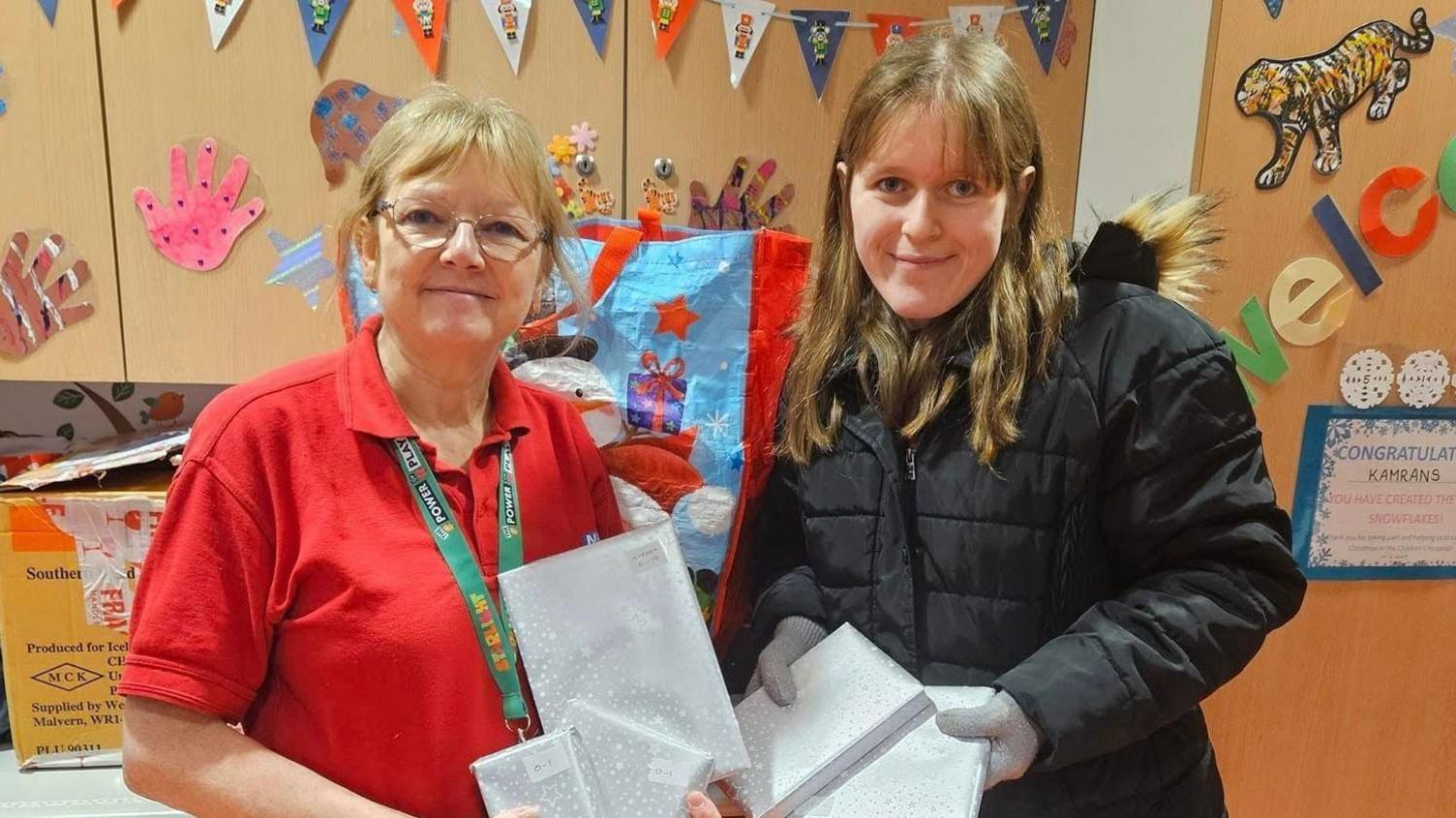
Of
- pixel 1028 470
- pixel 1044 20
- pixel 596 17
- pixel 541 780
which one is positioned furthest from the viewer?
pixel 1044 20

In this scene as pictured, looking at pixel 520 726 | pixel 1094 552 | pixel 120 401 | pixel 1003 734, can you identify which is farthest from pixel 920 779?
pixel 120 401

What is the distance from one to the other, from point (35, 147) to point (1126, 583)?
1.69 meters

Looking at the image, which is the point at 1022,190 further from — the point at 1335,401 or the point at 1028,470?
the point at 1335,401

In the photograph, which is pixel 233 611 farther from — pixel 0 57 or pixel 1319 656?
pixel 1319 656

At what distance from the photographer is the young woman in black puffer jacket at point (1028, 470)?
0.94m

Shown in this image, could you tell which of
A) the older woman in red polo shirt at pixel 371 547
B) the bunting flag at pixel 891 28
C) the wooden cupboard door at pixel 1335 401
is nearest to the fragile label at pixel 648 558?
the older woman in red polo shirt at pixel 371 547

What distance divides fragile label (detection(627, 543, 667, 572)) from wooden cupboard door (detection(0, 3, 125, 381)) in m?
1.04

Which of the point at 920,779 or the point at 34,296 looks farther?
the point at 34,296

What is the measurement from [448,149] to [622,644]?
565 millimetres

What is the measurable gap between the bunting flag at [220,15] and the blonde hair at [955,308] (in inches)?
39.5

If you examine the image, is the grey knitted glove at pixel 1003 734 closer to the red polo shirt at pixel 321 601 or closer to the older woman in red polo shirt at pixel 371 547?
the older woman in red polo shirt at pixel 371 547

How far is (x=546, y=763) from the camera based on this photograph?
89cm

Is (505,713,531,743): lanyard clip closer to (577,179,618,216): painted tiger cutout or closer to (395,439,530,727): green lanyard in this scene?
(395,439,530,727): green lanyard

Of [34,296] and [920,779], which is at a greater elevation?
[34,296]
